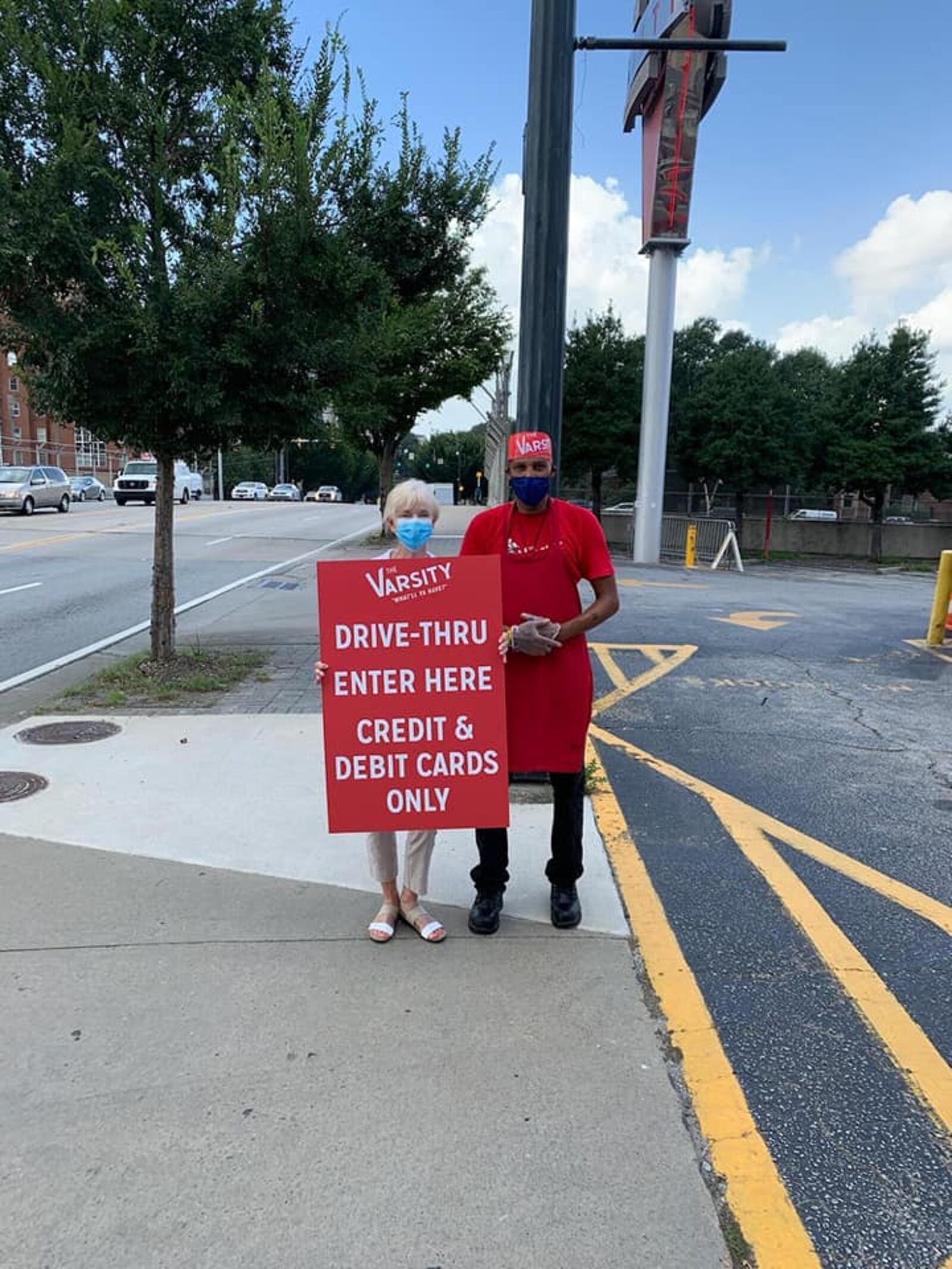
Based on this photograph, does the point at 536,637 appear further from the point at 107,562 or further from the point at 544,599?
the point at 107,562

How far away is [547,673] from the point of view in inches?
131

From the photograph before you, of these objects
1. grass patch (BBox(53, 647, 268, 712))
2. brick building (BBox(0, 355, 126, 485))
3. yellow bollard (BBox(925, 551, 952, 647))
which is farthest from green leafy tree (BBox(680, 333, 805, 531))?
brick building (BBox(0, 355, 126, 485))

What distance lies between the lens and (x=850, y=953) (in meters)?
3.32

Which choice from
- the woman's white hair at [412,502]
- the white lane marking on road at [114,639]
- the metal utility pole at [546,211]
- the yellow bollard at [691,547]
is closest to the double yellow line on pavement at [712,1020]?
the woman's white hair at [412,502]

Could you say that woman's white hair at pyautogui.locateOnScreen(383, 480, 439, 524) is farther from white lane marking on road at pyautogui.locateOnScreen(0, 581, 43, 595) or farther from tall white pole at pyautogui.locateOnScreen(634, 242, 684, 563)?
tall white pole at pyautogui.locateOnScreen(634, 242, 684, 563)

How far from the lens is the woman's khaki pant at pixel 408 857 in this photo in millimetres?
3373

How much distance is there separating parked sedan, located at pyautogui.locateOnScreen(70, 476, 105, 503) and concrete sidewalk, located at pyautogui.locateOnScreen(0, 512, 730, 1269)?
4260 cm

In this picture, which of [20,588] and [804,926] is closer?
[804,926]

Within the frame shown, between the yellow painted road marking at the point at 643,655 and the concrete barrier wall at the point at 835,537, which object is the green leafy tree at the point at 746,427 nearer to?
the concrete barrier wall at the point at 835,537

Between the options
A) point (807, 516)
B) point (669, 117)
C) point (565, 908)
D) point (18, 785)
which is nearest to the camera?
point (565, 908)

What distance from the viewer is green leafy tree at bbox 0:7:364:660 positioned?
19.8ft

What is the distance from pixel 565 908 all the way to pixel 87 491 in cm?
4540

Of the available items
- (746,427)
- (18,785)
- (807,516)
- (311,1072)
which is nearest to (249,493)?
(807,516)

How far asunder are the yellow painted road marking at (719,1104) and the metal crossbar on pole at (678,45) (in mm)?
4664
